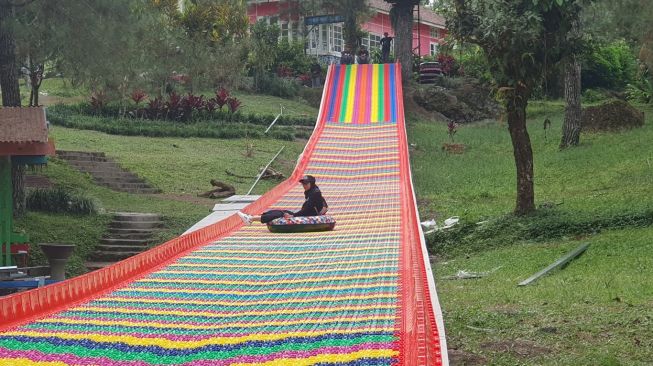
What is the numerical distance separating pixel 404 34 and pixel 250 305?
90.3 ft

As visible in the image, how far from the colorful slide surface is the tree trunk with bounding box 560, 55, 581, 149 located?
9084 millimetres

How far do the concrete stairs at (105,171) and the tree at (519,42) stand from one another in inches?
329

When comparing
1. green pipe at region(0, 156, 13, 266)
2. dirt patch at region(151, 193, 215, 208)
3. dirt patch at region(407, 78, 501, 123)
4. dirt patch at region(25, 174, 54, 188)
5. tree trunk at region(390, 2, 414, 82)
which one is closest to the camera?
green pipe at region(0, 156, 13, 266)

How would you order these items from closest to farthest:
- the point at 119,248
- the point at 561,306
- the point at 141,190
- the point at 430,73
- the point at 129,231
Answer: the point at 561,306 < the point at 119,248 < the point at 129,231 < the point at 141,190 < the point at 430,73

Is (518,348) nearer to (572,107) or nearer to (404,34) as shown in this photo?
(572,107)

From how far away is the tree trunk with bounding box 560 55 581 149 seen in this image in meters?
23.5

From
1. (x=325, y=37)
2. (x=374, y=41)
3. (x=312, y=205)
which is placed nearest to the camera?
(x=312, y=205)

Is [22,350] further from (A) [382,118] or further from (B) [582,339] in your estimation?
(A) [382,118]

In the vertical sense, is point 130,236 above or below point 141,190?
below

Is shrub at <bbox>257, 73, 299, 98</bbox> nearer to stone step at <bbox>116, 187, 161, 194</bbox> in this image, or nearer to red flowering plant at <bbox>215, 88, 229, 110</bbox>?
red flowering plant at <bbox>215, 88, 229, 110</bbox>

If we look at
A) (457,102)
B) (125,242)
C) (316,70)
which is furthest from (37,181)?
(316,70)

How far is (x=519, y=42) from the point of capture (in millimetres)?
14969

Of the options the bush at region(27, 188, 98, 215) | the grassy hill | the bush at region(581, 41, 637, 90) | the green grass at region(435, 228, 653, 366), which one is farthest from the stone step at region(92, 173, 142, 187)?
the bush at region(581, 41, 637, 90)

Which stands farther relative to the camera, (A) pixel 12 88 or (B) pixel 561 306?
(A) pixel 12 88
